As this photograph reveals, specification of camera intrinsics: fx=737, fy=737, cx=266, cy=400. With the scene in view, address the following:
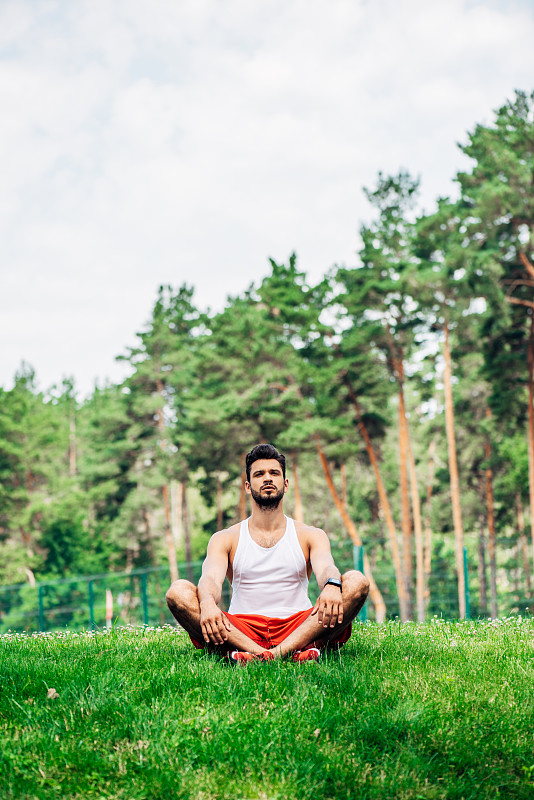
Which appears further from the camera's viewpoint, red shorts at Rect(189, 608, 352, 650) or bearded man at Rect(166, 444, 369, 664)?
red shorts at Rect(189, 608, 352, 650)

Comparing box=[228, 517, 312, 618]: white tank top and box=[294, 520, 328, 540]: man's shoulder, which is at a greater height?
box=[294, 520, 328, 540]: man's shoulder

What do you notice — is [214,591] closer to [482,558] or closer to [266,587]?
[266,587]

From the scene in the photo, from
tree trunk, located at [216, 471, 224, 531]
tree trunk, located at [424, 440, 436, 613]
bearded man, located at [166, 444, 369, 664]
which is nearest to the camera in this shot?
bearded man, located at [166, 444, 369, 664]

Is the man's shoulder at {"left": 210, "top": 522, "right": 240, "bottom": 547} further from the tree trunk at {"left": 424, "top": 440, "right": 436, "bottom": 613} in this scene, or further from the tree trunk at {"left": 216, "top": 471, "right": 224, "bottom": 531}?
the tree trunk at {"left": 424, "top": 440, "right": 436, "bottom": 613}

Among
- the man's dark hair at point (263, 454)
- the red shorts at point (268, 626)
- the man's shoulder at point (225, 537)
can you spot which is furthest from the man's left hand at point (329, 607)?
the man's dark hair at point (263, 454)

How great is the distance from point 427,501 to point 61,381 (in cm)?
3564

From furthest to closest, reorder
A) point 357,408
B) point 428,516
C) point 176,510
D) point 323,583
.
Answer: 1. point 176,510
2. point 428,516
3. point 357,408
4. point 323,583

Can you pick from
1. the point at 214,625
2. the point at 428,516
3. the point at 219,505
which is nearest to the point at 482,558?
the point at 428,516

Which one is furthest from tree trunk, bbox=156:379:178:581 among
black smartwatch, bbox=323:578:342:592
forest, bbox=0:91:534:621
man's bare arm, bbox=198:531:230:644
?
black smartwatch, bbox=323:578:342:592

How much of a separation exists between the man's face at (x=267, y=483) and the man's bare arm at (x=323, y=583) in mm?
394

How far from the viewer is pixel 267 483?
5301 millimetres

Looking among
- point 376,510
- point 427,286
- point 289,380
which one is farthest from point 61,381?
point 427,286

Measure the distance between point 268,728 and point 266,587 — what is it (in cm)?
171

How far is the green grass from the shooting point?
319 centimetres
